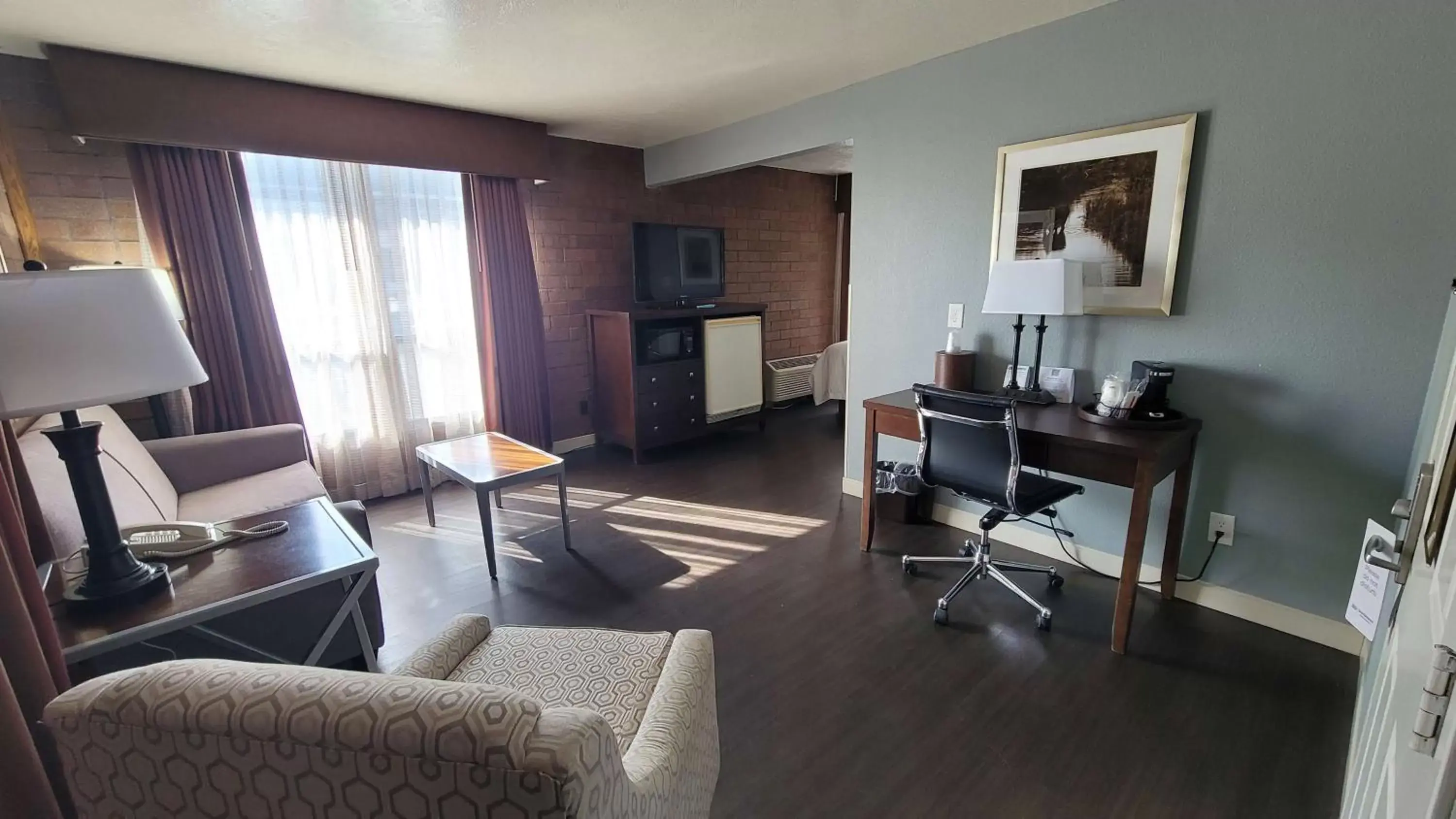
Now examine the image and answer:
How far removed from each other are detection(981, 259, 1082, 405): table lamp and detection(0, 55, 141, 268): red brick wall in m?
3.88

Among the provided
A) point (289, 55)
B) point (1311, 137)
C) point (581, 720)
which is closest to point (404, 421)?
point (289, 55)

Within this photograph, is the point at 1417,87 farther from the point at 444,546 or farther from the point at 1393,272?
the point at 444,546

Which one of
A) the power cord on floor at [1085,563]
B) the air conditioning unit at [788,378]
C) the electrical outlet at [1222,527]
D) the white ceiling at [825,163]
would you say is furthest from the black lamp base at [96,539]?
the air conditioning unit at [788,378]

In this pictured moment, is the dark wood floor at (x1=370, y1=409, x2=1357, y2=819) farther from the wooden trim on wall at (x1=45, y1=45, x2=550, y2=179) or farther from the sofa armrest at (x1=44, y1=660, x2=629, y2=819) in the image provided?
the wooden trim on wall at (x1=45, y1=45, x2=550, y2=179)

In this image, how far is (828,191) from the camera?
6.16 m

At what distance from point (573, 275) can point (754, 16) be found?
2.49m

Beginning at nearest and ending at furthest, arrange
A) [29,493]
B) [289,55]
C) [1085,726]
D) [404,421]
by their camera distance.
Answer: [29,493] < [1085,726] < [289,55] < [404,421]

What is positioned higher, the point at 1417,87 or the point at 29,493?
the point at 1417,87

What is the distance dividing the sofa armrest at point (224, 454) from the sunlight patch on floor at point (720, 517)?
1617 mm

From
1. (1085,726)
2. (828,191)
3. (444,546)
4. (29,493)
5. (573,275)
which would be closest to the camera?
(29,493)

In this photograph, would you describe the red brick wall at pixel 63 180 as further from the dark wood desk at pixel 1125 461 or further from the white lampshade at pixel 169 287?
the dark wood desk at pixel 1125 461

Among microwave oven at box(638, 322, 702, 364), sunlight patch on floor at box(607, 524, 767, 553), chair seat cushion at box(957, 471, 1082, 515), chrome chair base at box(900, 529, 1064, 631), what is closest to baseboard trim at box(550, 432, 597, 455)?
microwave oven at box(638, 322, 702, 364)

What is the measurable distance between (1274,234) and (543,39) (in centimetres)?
279

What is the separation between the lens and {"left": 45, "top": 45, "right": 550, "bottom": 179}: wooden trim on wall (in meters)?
2.49
